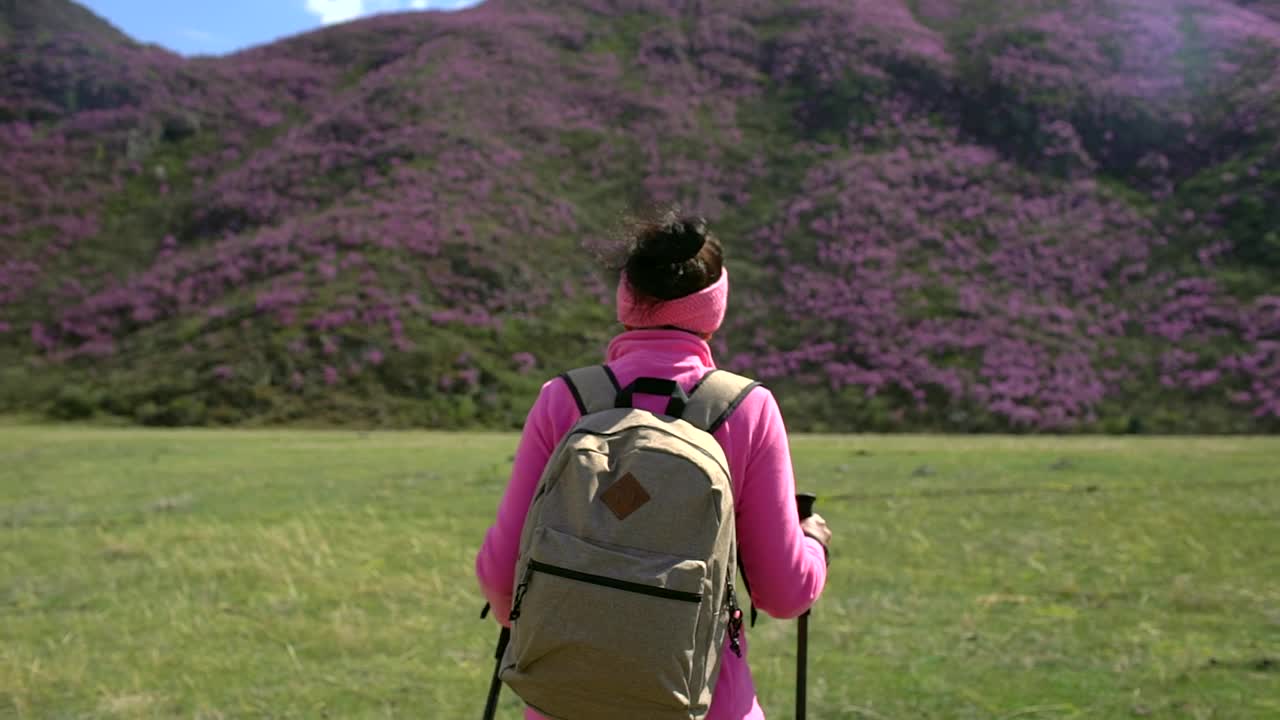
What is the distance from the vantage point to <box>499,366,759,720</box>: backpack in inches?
112

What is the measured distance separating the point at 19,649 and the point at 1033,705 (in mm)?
7579

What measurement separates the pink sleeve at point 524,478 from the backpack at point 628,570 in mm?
202

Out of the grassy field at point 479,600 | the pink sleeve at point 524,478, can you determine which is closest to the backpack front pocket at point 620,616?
the pink sleeve at point 524,478

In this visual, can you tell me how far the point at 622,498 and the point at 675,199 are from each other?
37.2 m

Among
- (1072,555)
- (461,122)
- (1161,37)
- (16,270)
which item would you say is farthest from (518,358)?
(1161,37)

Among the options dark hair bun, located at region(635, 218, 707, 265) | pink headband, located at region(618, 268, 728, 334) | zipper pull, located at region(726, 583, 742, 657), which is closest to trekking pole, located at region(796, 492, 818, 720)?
zipper pull, located at region(726, 583, 742, 657)

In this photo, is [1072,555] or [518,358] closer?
[1072,555]

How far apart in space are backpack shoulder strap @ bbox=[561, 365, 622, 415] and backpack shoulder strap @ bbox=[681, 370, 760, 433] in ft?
0.77

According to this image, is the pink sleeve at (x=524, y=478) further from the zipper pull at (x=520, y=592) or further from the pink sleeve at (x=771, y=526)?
the pink sleeve at (x=771, y=526)

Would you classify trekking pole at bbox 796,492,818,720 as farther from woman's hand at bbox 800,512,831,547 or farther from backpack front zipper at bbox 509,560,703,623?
backpack front zipper at bbox 509,560,703,623

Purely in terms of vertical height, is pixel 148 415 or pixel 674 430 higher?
pixel 674 430

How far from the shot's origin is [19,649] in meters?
8.18

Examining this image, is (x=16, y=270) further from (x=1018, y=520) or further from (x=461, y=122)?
(x=1018, y=520)

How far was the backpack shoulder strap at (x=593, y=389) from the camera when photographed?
3.10m
